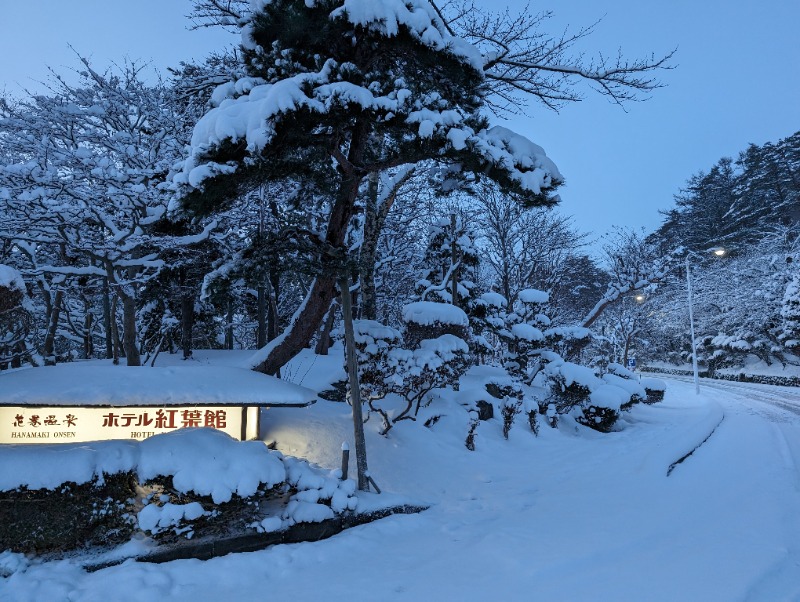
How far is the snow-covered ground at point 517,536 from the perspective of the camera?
155 inches

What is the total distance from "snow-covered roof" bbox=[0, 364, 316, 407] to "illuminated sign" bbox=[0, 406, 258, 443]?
0.18 meters

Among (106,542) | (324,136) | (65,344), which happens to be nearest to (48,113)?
(324,136)

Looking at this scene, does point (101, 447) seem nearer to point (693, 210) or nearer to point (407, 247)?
point (407, 247)

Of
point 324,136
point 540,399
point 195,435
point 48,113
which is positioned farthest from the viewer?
point 540,399

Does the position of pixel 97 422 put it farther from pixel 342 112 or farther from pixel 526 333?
pixel 526 333

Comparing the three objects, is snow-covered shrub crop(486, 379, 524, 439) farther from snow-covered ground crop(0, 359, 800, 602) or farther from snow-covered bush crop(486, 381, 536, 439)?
snow-covered ground crop(0, 359, 800, 602)

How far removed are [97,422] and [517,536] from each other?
570 cm

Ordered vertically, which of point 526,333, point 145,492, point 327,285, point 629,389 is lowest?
point 629,389

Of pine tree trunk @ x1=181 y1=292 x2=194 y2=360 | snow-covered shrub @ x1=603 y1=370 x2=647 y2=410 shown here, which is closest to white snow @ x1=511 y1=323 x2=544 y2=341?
snow-covered shrub @ x1=603 y1=370 x2=647 y2=410

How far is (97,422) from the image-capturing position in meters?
5.68

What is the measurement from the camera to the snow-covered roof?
5.48 metres

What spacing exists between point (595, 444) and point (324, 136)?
10.1 m

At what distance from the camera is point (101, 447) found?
483 cm

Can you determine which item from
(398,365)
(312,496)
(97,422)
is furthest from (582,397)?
(97,422)
